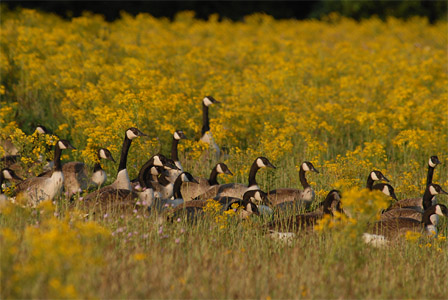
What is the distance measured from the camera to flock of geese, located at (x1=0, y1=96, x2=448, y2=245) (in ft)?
28.5

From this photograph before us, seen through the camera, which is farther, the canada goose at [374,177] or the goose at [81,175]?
the goose at [81,175]

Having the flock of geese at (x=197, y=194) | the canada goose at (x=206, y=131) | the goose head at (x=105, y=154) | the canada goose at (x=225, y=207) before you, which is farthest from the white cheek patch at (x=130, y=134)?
the canada goose at (x=206, y=131)

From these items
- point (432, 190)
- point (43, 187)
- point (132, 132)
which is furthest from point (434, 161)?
point (43, 187)

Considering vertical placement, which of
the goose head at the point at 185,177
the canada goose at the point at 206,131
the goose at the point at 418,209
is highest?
the canada goose at the point at 206,131

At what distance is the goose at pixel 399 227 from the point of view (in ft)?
27.3

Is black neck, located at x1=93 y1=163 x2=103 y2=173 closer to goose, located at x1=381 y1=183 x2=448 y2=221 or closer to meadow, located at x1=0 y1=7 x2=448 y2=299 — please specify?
meadow, located at x1=0 y1=7 x2=448 y2=299

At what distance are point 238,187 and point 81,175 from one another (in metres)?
2.89

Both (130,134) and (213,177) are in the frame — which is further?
(213,177)

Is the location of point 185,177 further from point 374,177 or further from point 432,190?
point 432,190

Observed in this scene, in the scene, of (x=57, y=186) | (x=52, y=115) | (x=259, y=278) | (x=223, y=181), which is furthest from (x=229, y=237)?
(x=52, y=115)

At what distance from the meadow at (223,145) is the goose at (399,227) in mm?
222

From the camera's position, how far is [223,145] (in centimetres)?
1358

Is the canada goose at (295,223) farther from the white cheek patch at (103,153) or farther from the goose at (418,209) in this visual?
the white cheek patch at (103,153)

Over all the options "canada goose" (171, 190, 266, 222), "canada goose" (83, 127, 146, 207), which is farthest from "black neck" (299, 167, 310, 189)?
"canada goose" (83, 127, 146, 207)
